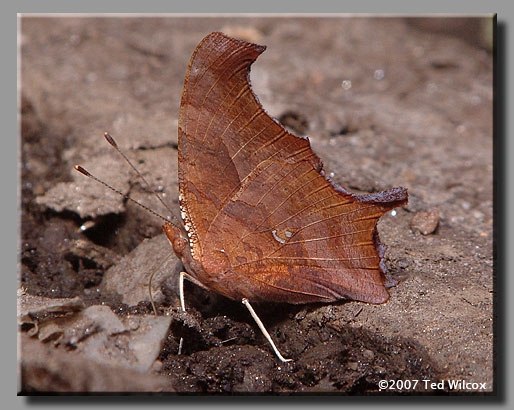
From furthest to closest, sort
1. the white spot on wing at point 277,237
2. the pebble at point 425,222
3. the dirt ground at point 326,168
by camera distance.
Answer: the pebble at point 425,222 → the white spot on wing at point 277,237 → the dirt ground at point 326,168

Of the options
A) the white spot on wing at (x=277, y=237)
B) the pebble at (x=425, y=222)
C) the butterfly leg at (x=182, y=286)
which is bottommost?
the butterfly leg at (x=182, y=286)

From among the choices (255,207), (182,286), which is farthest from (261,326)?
(255,207)

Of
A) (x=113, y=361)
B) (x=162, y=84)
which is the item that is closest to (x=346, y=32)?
(x=162, y=84)

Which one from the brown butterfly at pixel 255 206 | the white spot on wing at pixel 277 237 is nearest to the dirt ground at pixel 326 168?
the brown butterfly at pixel 255 206

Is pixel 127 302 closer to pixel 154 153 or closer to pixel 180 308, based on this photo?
pixel 180 308

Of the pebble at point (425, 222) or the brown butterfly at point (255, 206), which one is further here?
the pebble at point (425, 222)

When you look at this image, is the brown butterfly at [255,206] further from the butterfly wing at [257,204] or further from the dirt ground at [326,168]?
the dirt ground at [326,168]

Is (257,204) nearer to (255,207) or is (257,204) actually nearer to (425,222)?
(255,207)

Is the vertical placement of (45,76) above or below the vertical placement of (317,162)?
above

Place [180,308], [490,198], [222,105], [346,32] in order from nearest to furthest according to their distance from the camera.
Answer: [222,105] < [180,308] < [490,198] < [346,32]

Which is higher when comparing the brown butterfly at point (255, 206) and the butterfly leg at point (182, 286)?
the brown butterfly at point (255, 206)
